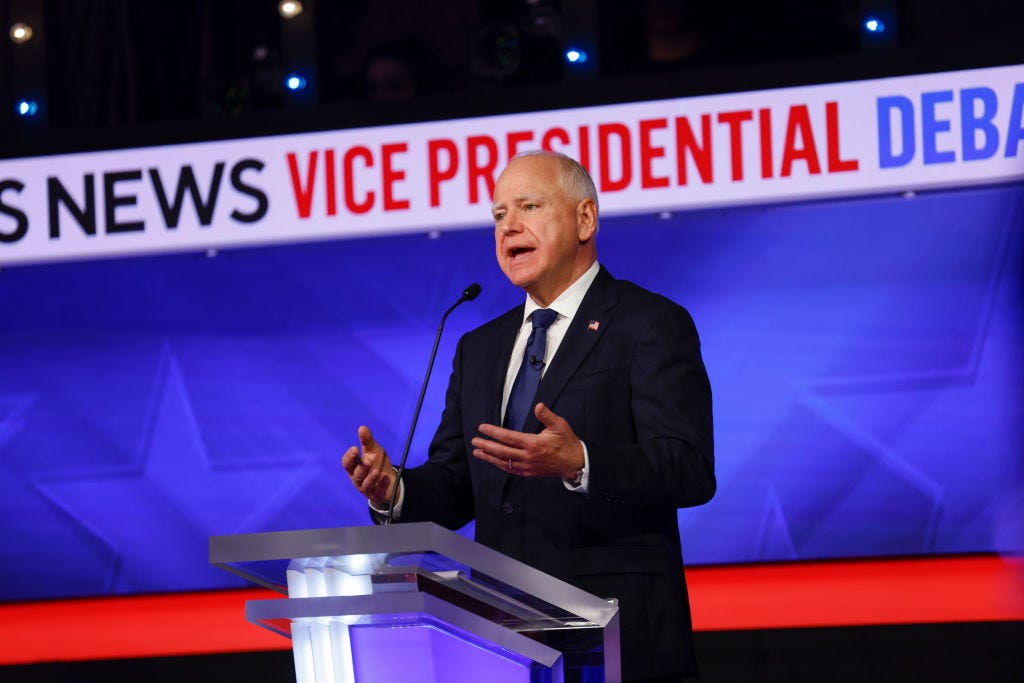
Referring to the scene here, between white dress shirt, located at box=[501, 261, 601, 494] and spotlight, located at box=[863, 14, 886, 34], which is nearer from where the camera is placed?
white dress shirt, located at box=[501, 261, 601, 494]

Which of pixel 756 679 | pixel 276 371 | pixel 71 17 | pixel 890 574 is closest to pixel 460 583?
pixel 756 679

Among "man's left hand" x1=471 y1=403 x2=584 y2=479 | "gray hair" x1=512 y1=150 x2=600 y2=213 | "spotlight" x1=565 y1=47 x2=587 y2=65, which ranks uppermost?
"spotlight" x1=565 y1=47 x2=587 y2=65

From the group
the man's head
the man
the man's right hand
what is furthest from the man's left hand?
the man's head

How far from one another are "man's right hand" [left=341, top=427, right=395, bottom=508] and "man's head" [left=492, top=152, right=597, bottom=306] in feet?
1.37

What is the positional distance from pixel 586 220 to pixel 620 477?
599 millimetres

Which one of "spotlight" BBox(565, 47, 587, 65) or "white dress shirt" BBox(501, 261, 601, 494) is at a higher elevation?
"spotlight" BBox(565, 47, 587, 65)

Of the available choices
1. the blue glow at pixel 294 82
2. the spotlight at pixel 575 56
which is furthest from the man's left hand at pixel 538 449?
the blue glow at pixel 294 82

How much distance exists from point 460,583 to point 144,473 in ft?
11.2

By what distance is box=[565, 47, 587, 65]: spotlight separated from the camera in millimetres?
4559

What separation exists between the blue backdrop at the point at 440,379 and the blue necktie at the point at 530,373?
2338 mm

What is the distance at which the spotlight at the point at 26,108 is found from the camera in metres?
4.91

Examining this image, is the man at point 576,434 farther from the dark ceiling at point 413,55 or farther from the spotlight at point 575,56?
the spotlight at point 575,56

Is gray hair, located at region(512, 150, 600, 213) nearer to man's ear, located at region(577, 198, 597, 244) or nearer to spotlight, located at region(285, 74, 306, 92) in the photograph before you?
man's ear, located at region(577, 198, 597, 244)

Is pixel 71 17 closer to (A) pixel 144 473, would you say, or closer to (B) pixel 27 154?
(B) pixel 27 154
